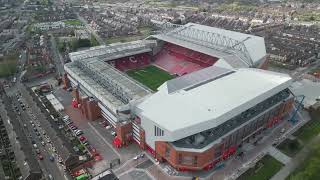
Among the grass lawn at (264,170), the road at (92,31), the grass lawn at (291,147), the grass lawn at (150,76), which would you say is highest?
the road at (92,31)

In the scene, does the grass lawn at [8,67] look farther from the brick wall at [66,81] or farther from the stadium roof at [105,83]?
the stadium roof at [105,83]

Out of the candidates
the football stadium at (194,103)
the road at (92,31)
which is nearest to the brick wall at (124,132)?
the football stadium at (194,103)

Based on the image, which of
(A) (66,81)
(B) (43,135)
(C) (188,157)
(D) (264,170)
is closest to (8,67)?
(A) (66,81)

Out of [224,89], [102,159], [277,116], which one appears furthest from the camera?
[277,116]

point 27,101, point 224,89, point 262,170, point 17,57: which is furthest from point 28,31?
point 262,170

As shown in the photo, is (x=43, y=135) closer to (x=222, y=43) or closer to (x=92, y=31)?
(x=222, y=43)

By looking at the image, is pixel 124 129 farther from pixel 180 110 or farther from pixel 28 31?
pixel 28 31

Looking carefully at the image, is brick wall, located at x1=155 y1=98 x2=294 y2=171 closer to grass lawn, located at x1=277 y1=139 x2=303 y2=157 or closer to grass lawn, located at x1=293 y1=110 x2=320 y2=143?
grass lawn, located at x1=277 y1=139 x2=303 y2=157
